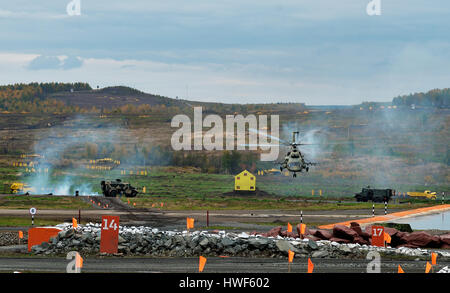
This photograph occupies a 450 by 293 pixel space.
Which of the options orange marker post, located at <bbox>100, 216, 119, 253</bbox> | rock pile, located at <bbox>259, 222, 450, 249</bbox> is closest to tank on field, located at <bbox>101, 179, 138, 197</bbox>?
rock pile, located at <bbox>259, 222, 450, 249</bbox>

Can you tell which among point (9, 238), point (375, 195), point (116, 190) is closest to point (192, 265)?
point (9, 238)

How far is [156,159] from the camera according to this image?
162 m

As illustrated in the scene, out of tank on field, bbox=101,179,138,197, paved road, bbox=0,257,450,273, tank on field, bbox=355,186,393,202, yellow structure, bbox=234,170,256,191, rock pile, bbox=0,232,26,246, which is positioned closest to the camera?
paved road, bbox=0,257,450,273

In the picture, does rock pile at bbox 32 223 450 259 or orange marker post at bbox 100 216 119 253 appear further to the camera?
rock pile at bbox 32 223 450 259

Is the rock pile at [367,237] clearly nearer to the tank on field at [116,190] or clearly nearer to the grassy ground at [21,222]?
the grassy ground at [21,222]

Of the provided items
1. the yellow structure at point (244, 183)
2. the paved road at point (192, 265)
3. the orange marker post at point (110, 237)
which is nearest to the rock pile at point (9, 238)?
the paved road at point (192, 265)

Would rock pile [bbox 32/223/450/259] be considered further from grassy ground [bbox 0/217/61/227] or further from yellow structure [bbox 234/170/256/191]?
yellow structure [bbox 234/170/256/191]

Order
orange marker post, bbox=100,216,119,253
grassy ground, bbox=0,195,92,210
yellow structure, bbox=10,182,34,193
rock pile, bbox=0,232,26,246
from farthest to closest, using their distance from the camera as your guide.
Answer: yellow structure, bbox=10,182,34,193 < grassy ground, bbox=0,195,92,210 < rock pile, bbox=0,232,26,246 < orange marker post, bbox=100,216,119,253

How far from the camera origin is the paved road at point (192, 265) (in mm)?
31844

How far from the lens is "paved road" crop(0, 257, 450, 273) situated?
31.8m

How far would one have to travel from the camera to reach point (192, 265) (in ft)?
110

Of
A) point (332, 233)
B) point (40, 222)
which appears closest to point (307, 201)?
point (40, 222)
